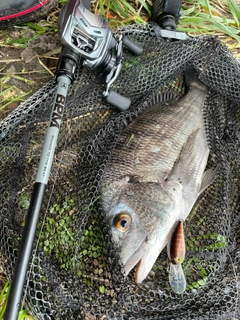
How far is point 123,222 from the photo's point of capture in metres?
2.59

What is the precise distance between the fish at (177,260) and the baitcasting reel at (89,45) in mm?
1175

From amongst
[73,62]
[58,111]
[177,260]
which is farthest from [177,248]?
[73,62]

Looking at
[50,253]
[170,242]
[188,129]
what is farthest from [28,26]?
[170,242]

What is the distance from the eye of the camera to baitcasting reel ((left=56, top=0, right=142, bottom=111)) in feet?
8.37

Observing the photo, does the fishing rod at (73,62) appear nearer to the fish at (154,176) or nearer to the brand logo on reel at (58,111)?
the brand logo on reel at (58,111)

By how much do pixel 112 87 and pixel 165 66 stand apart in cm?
51

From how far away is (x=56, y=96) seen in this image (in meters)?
2.61

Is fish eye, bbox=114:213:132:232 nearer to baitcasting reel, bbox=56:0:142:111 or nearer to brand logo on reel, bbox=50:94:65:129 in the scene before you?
brand logo on reel, bbox=50:94:65:129

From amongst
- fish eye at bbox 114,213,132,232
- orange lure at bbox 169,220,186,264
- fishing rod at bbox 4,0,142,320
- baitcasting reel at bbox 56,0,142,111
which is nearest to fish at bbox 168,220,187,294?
orange lure at bbox 169,220,186,264

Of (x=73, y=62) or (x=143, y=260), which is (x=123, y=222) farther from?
(x=73, y=62)

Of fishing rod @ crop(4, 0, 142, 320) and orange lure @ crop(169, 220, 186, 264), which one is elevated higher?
fishing rod @ crop(4, 0, 142, 320)

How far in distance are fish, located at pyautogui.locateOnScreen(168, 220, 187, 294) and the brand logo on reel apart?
120cm

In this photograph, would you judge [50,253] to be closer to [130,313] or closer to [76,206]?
[76,206]

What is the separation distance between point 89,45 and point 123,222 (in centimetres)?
136
